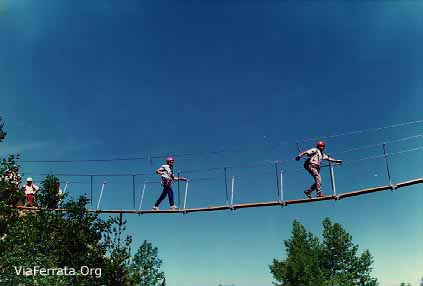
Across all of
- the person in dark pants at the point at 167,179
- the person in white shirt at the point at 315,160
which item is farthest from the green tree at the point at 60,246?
the person in white shirt at the point at 315,160

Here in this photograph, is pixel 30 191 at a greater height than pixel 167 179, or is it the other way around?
pixel 30 191

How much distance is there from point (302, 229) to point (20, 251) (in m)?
49.5

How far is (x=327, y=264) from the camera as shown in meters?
58.1

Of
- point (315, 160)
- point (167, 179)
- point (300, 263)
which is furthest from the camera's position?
point (300, 263)

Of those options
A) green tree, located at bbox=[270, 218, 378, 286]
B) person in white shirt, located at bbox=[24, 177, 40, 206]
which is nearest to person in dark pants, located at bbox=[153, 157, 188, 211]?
person in white shirt, located at bbox=[24, 177, 40, 206]

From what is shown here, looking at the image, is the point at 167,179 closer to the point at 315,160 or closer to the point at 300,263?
the point at 315,160

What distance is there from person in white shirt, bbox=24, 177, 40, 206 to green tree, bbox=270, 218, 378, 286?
40.5m

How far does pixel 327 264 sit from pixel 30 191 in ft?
149

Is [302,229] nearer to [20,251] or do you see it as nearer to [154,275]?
[154,275]

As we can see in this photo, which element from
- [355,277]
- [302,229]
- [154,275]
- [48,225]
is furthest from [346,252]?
[48,225]

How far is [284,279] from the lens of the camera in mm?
57625

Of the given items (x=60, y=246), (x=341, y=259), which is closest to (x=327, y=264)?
(x=341, y=259)

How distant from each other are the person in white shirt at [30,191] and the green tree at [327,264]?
4052 centimetres

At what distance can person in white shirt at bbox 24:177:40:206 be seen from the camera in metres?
23.8
